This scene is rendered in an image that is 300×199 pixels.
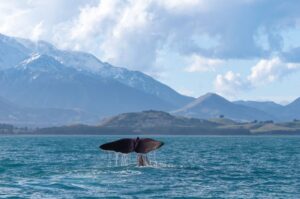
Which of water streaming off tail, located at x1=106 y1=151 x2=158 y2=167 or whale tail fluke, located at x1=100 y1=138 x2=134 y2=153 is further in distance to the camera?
water streaming off tail, located at x1=106 y1=151 x2=158 y2=167

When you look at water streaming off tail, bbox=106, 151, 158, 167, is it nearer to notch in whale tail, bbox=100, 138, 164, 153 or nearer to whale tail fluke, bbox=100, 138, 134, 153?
whale tail fluke, bbox=100, 138, 134, 153

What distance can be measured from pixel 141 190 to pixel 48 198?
8804mm

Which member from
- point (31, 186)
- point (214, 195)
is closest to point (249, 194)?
point (214, 195)

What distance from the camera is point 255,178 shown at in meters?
69.4

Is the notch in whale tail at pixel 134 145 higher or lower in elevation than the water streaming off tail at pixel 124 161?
higher

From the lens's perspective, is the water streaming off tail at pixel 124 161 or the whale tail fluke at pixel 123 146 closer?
the whale tail fluke at pixel 123 146

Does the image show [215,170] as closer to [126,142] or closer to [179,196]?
[126,142]

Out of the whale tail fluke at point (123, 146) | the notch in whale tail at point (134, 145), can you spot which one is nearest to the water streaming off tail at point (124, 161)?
the whale tail fluke at point (123, 146)

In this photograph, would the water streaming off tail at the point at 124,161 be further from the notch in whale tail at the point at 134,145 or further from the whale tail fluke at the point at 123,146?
the notch in whale tail at the point at 134,145

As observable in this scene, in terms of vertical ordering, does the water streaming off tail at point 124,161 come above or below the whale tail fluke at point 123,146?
below

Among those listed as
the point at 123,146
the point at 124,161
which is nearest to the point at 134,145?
the point at 123,146

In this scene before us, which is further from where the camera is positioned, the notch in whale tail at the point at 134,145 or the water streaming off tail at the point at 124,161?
the water streaming off tail at the point at 124,161

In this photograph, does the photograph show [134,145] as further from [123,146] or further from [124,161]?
[124,161]

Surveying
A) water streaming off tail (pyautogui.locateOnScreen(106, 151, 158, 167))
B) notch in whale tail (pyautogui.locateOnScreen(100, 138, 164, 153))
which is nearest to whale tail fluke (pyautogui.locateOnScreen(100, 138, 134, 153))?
notch in whale tail (pyautogui.locateOnScreen(100, 138, 164, 153))
